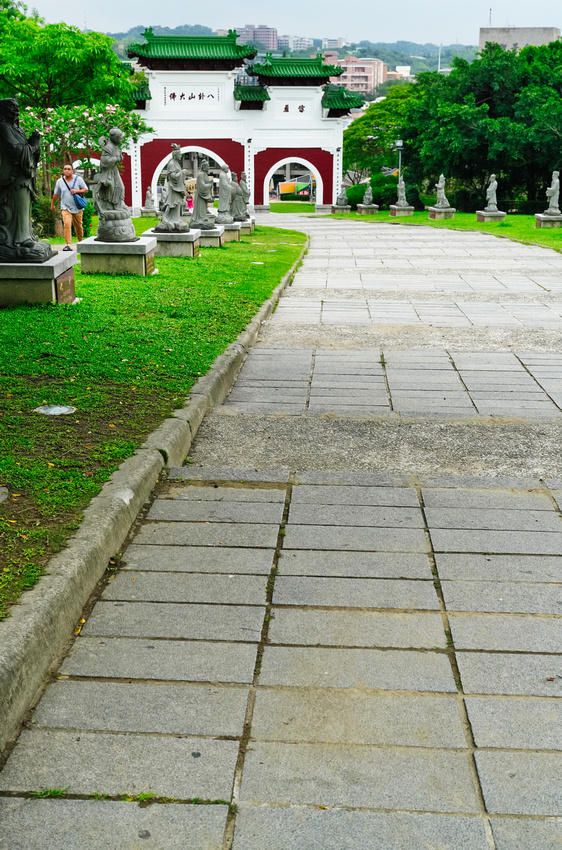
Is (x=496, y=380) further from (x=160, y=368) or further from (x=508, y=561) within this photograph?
(x=508, y=561)

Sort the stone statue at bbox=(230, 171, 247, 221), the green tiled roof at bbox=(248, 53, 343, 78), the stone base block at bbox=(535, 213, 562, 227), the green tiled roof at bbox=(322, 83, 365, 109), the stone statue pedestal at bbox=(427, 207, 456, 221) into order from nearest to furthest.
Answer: the stone statue at bbox=(230, 171, 247, 221) → the stone base block at bbox=(535, 213, 562, 227) → the stone statue pedestal at bbox=(427, 207, 456, 221) → the green tiled roof at bbox=(322, 83, 365, 109) → the green tiled roof at bbox=(248, 53, 343, 78)

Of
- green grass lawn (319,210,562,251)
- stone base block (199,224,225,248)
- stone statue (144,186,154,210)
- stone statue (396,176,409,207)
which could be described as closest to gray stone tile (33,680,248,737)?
stone base block (199,224,225,248)

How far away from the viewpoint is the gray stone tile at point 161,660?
2549 mm

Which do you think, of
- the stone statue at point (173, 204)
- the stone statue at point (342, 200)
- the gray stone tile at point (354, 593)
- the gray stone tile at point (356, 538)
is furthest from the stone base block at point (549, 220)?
the gray stone tile at point (354, 593)

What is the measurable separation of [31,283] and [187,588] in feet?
20.1

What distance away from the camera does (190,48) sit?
4447 centimetres

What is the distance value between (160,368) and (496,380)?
2.56 m

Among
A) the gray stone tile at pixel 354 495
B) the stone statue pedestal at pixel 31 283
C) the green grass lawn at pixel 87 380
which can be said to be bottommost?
the gray stone tile at pixel 354 495

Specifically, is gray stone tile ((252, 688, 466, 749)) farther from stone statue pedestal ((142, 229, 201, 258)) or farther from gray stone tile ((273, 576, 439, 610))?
stone statue pedestal ((142, 229, 201, 258))

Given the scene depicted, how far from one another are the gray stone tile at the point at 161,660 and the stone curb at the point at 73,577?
9 centimetres

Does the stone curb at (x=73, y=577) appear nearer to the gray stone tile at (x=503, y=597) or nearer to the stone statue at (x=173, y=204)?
the gray stone tile at (x=503, y=597)

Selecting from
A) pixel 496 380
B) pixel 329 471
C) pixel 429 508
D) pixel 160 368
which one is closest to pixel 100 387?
pixel 160 368

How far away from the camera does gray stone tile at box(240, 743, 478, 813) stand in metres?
2.04

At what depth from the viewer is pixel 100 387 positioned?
5566 millimetres
